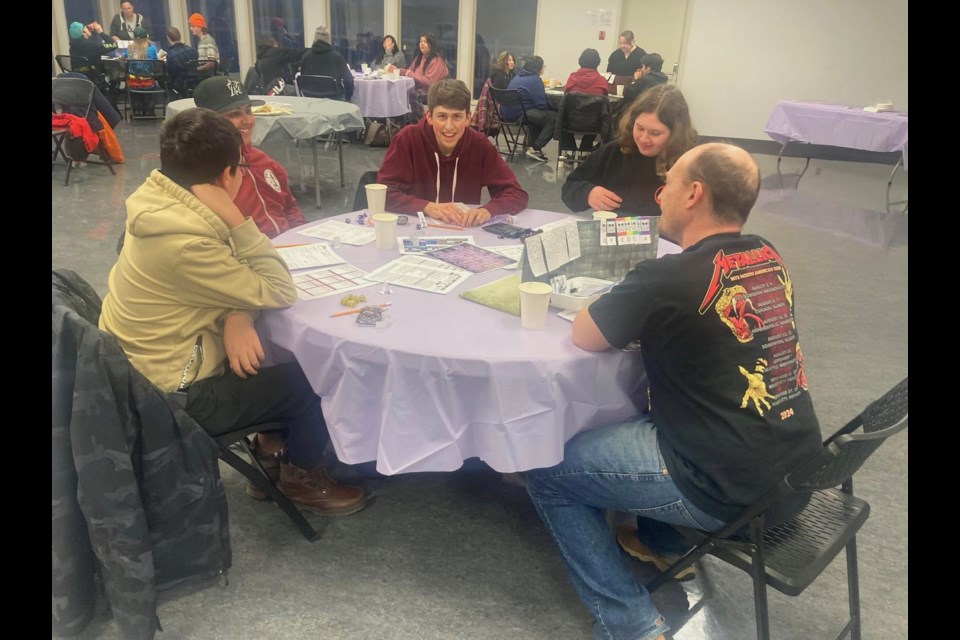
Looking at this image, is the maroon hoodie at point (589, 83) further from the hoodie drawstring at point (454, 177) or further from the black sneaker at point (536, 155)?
the hoodie drawstring at point (454, 177)

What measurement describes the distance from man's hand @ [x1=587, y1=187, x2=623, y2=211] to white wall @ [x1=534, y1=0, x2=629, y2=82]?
8523mm

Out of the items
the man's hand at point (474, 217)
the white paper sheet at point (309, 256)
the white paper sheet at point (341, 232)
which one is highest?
the man's hand at point (474, 217)

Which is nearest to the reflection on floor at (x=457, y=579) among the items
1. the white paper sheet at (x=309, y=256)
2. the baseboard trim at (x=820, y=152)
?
the white paper sheet at (x=309, y=256)

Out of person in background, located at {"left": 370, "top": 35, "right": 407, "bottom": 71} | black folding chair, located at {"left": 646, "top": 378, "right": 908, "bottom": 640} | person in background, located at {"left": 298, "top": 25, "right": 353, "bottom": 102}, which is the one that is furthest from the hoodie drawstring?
person in background, located at {"left": 370, "top": 35, "right": 407, "bottom": 71}

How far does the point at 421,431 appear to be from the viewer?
1.43 m

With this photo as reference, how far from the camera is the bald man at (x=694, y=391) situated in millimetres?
1272

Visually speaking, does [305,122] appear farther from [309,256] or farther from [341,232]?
[309,256]

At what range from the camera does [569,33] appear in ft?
33.9

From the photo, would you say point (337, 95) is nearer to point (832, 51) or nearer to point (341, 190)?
point (341, 190)

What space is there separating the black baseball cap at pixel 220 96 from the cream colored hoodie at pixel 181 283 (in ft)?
3.49

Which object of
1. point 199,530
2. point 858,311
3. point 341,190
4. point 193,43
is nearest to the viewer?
point 199,530

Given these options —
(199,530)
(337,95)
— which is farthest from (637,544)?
(337,95)

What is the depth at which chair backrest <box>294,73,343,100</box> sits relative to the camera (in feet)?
21.5
